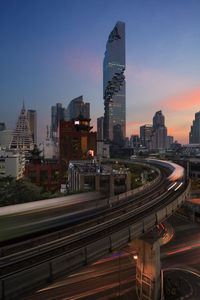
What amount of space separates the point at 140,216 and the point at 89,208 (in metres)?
6.87

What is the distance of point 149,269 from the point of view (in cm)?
1800

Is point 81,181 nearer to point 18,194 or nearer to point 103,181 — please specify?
point 103,181

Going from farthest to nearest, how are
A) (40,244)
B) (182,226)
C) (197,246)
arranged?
(182,226), (197,246), (40,244)

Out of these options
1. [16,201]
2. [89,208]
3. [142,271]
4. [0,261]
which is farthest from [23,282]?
[16,201]

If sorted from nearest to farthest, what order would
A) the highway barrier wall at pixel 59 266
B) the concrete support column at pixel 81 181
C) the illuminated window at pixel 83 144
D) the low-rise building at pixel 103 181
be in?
the highway barrier wall at pixel 59 266 < the concrete support column at pixel 81 181 < the low-rise building at pixel 103 181 < the illuminated window at pixel 83 144

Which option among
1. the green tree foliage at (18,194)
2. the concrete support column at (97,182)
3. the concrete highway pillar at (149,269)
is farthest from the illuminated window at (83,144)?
the concrete highway pillar at (149,269)

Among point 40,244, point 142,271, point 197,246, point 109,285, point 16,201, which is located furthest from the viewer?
point 16,201

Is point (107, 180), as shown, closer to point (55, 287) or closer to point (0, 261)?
point (55, 287)

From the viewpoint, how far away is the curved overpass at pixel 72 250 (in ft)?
32.6

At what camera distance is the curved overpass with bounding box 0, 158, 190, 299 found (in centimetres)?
993

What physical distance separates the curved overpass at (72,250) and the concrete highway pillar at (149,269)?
2427 millimetres

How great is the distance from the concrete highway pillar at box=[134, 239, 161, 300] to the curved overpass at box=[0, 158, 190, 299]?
7.96 feet

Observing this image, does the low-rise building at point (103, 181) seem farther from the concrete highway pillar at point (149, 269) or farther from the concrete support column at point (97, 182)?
the concrete highway pillar at point (149, 269)

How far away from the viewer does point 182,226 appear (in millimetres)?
36375
